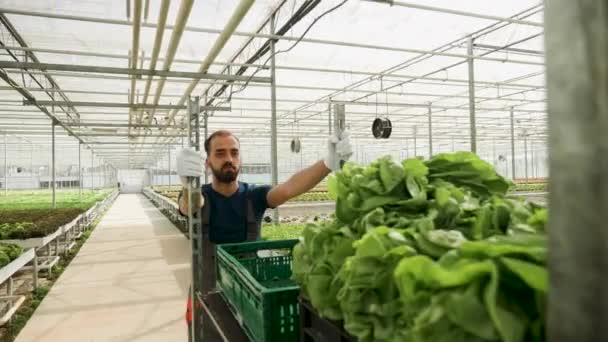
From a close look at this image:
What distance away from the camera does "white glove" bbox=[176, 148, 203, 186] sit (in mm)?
1936

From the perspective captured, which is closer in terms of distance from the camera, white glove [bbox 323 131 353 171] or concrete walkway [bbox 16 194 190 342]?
white glove [bbox 323 131 353 171]

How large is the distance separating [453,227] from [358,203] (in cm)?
22

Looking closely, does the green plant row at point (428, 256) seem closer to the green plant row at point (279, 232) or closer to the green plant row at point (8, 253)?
the green plant row at point (8, 253)

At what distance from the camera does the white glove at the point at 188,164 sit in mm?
1936

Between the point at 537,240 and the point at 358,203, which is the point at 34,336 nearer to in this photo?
the point at 358,203

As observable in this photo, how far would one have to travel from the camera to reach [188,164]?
1.96 m

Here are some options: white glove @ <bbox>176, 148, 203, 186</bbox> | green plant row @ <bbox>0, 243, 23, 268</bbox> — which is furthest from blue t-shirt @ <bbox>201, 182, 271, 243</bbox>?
green plant row @ <bbox>0, 243, 23, 268</bbox>

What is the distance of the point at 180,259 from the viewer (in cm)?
614

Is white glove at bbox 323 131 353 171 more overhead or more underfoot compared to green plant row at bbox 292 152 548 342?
more overhead

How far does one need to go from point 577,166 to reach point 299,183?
7.02ft

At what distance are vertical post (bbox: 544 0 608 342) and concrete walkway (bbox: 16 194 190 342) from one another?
11.0ft

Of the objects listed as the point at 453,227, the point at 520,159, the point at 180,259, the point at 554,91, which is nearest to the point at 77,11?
the point at 180,259

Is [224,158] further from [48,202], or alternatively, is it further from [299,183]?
[48,202]

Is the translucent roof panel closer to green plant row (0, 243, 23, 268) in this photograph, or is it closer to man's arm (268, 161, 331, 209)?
man's arm (268, 161, 331, 209)
